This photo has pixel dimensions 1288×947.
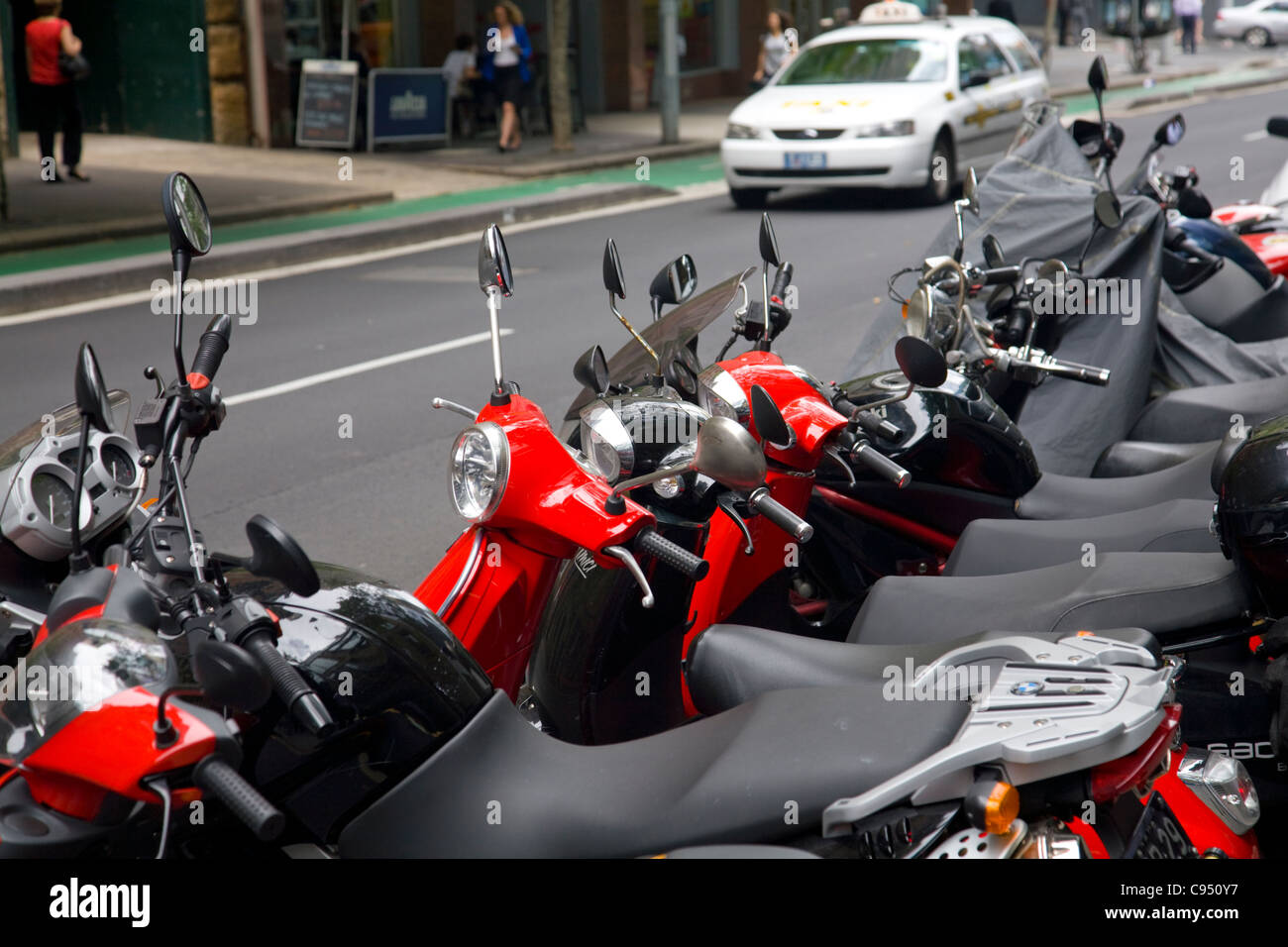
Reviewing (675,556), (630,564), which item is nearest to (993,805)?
(675,556)

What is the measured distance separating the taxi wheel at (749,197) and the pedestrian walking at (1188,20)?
27.1 metres

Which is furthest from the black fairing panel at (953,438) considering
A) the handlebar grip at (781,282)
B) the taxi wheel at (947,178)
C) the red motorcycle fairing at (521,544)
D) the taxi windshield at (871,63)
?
the taxi windshield at (871,63)

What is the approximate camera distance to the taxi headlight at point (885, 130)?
13742 millimetres

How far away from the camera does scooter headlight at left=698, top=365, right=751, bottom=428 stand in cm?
325

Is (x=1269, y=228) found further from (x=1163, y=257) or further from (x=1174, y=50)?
(x=1174, y=50)

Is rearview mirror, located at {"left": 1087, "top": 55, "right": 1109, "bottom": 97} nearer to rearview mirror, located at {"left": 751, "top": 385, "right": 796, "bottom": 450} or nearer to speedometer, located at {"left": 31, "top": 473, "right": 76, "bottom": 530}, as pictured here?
rearview mirror, located at {"left": 751, "top": 385, "right": 796, "bottom": 450}

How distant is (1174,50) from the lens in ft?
127

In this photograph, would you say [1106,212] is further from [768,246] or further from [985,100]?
[985,100]

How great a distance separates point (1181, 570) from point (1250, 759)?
0.41 meters

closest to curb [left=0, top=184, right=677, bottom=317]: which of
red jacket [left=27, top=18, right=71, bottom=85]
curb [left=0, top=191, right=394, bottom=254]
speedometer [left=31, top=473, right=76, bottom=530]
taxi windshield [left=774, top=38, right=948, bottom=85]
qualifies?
curb [left=0, top=191, right=394, bottom=254]

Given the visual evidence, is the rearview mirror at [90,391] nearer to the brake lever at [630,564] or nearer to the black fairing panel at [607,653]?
the brake lever at [630,564]

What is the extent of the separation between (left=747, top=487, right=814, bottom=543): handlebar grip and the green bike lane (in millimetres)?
9702
